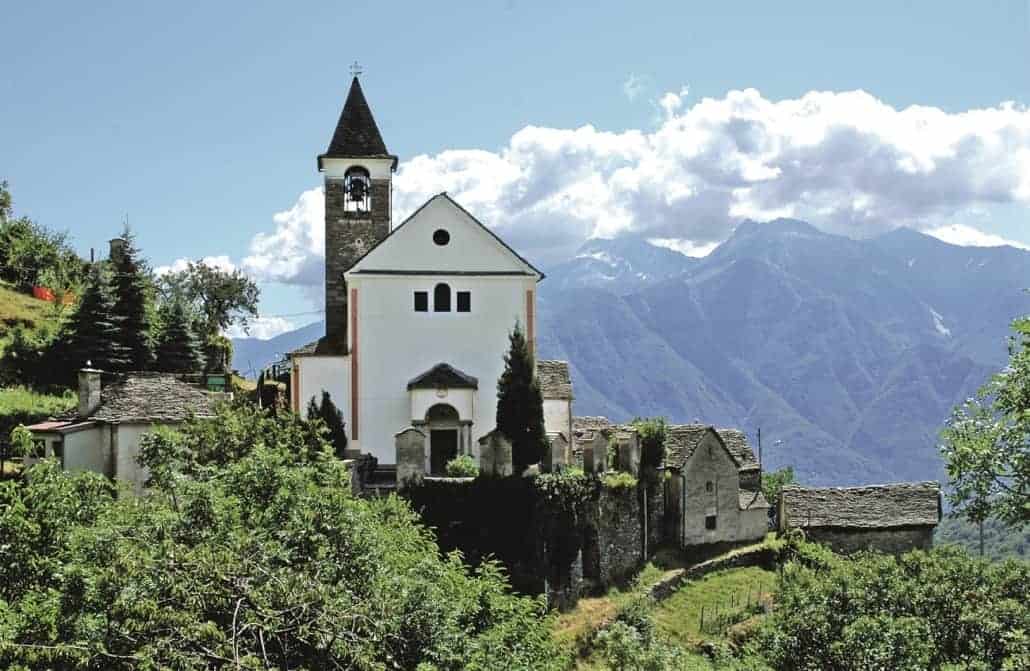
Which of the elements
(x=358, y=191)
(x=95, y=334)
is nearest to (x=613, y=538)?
(x=358, y=191)

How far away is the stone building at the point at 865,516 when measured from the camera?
49188 mm

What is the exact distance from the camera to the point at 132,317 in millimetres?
51406

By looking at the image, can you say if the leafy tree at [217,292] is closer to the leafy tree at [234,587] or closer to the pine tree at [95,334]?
the pine tree at [95,334]

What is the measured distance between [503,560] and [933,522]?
24.2 meters

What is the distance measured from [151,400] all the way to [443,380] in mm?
10024

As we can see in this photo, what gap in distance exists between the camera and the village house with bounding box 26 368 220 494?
36125mm

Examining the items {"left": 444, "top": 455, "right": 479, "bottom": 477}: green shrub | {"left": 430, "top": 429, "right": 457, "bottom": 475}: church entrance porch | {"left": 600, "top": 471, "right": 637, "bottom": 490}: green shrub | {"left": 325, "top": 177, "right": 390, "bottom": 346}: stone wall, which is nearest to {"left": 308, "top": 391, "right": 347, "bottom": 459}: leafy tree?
{"left": 430, "top": 429, "right": 457, "bottom": 475}: church entrance porch

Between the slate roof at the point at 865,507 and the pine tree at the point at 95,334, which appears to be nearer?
the pine tree at the point at 95,334

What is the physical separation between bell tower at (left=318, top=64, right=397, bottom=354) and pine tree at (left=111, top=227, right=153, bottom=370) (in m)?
9.47

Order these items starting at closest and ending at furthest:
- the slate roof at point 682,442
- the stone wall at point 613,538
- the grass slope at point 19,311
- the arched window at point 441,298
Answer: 1. the stone wall at point 613,538
2. the arched window at point 441,298
3. the slate roof at point 682,442
4. the grass slope at point 19,311

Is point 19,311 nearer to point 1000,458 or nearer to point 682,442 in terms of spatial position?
point 682,442

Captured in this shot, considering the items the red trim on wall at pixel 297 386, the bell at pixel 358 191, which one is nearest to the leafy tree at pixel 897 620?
the red trim on wall at pixel 297 386

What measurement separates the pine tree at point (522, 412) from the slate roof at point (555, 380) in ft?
14.9

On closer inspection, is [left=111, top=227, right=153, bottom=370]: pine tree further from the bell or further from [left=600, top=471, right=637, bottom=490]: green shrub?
[left=600, top=471, right=637, bottom=490]: green shrub
